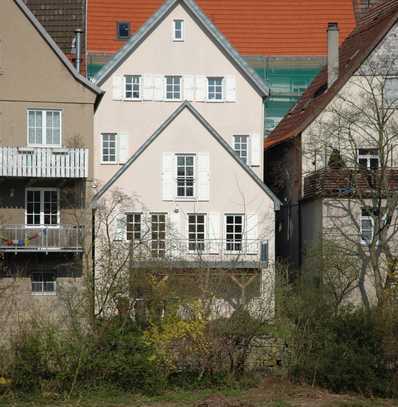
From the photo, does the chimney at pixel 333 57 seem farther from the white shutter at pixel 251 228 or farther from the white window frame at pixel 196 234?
the white window frame at pixel 196 234

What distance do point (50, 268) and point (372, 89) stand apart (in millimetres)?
13733

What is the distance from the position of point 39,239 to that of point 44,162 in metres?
2.84

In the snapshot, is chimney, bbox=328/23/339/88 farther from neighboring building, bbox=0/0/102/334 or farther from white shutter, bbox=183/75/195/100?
neighboring building, bbox=0/0/102/334

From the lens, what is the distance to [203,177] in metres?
39.7

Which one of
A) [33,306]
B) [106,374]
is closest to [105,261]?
[33,306]

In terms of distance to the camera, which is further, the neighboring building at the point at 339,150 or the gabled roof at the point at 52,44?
the neighboring building at the point at 339,150

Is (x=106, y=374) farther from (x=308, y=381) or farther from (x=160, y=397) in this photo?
(x=308, y=381)

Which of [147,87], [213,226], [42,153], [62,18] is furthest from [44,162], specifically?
[62,18]

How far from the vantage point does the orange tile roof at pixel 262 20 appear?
53.5 meters

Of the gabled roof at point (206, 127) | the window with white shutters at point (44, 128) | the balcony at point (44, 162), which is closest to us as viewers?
the balcony at point (44, 162)

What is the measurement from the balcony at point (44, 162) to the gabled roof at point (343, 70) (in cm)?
916

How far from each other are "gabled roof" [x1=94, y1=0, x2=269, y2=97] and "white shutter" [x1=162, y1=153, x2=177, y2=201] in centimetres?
538

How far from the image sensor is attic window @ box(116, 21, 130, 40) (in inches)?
2083

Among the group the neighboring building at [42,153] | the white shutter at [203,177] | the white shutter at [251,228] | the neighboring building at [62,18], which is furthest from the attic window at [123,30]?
the white shutter at [251,228]
